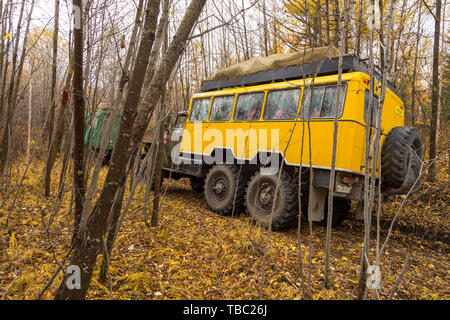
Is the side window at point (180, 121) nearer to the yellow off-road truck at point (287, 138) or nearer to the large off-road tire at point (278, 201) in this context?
the yellow off-road truck at point (287, 138)

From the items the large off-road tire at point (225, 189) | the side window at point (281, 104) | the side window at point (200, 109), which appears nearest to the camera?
the side window at point (281, 104)

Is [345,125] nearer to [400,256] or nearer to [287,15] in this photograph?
[400,256]

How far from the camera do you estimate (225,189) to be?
5320 millimetres

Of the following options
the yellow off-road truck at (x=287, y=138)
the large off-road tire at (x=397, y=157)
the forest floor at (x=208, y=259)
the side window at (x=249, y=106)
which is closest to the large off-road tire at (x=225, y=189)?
the yellow off-road truck at (x=287, y=138)

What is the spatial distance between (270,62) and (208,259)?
12.5 feet

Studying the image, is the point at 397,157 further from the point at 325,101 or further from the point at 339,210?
A: the point at 339,210

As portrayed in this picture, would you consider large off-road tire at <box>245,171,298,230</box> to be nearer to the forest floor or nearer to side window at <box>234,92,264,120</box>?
the forest floor

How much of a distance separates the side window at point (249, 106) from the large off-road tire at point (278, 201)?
4.25 ft

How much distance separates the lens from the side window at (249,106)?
16.3 feet

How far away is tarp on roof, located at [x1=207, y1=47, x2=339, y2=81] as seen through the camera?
4.12 metres

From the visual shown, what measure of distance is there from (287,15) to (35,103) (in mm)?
15371

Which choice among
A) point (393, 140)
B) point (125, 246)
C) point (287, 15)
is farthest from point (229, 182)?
point (287, 15)

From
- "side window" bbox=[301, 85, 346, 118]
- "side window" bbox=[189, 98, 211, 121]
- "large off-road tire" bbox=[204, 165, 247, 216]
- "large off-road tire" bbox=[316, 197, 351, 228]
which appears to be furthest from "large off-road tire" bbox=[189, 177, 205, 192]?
"side window" bbox=[301, 85, 346, 118]

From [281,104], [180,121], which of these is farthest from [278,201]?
[180,121]
